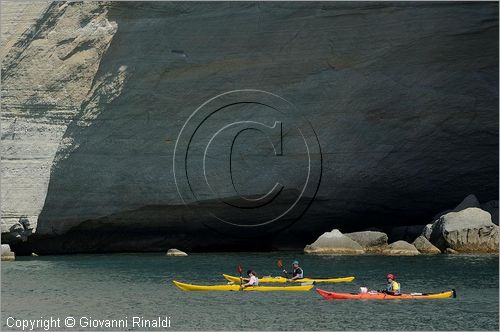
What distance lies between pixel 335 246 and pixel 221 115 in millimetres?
6025

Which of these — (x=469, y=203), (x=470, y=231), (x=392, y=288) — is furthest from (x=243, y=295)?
(x=469, y=203)

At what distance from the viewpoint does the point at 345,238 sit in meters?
34.1

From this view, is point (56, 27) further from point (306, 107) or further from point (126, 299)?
point (126, 299)

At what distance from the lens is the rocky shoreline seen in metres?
32.7

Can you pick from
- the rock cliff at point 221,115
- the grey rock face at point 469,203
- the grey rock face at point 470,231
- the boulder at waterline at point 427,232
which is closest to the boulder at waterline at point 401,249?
the boulder at waterline at point 427,232

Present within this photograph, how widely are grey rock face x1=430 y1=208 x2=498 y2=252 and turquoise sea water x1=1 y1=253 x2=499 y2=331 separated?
1.20 metres

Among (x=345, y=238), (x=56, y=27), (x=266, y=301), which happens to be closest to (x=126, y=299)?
(x=266, y=301)

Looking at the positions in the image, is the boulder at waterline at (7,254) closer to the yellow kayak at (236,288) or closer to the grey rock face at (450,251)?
the yellow kayak at (236,288)

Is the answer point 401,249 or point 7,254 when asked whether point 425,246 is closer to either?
point 401,249

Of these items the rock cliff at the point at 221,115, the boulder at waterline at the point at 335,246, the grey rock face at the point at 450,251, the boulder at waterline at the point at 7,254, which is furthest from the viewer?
the rock cliff at the point at 221,115

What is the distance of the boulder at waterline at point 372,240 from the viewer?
34.0 metres

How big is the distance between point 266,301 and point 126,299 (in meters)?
3.09

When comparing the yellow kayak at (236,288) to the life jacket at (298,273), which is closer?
the yellow kayak at (236,288)

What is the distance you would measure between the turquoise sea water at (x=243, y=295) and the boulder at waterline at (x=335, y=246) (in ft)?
5.13
